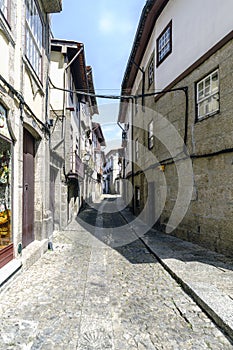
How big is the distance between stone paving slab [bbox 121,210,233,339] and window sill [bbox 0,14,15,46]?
5.36 meters

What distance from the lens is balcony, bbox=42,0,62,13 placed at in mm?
6891

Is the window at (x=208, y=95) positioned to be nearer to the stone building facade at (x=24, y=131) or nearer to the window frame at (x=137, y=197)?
the stone building facade at (x=24, y=131)

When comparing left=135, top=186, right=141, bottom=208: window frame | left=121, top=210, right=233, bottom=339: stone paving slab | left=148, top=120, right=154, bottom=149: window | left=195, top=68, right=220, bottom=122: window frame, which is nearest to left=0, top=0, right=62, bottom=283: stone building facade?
left=121, top=210, right=233, bottom=339: stone paving slab

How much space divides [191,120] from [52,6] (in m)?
5.13

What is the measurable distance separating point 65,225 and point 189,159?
5855 millimetres

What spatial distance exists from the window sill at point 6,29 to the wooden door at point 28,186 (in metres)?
2.02

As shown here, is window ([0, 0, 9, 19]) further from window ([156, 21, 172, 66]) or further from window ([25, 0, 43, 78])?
window ([156, 21, 172, 66])

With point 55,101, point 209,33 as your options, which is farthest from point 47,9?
point 209,33

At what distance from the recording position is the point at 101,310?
359cm

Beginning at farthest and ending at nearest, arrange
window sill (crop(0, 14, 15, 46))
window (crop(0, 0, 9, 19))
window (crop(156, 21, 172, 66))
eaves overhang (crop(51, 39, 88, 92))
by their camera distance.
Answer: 1. eaves overhang (crop(51, 39, 88, 92))
2. window (crop(156, 21, 172, 66))
3. window (crop(0, 0, 9, 19))
4. window sill (crop(0, 14, 15, 46))

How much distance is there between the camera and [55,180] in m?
10.2

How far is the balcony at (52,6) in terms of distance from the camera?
6.89 m

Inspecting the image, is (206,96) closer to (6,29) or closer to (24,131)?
(24,131)

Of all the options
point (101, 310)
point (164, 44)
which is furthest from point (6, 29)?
point (164, 44)
